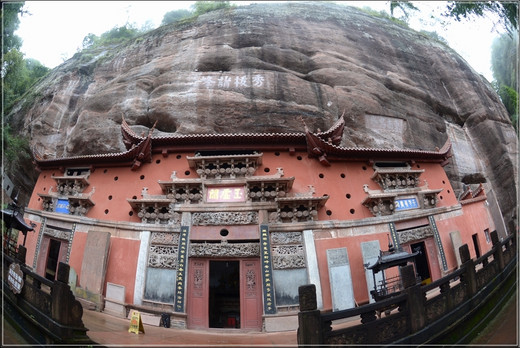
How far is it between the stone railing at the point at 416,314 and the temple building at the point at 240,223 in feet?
6.43

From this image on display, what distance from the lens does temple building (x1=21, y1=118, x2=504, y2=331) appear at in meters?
8.36

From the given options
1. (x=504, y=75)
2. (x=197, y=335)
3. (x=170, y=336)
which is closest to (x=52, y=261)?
(x=170, y=336)

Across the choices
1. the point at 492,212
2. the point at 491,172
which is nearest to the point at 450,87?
the point at 491,172

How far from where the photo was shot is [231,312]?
1132 centimetres

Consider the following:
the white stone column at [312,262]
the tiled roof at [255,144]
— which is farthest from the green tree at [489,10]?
the white stone column at [312,262]

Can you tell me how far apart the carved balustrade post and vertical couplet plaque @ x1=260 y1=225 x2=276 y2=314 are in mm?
3676

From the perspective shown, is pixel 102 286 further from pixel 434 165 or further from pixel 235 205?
pixel 434 165

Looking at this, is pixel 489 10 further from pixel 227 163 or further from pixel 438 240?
pixel 227 163

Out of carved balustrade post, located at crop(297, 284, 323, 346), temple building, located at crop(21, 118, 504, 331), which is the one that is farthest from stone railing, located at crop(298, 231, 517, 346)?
temple building, located at crop(21, 118, 504, 331)

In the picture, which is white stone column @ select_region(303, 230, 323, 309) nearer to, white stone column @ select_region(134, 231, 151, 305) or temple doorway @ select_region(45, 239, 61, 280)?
white stone column @ select_region(134, 231, 151, 305)

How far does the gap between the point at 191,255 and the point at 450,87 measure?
1676 cm

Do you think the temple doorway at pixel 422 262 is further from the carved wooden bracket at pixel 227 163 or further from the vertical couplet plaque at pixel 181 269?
the vertical couplet plaque at pixel 181 269

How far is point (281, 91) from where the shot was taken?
13.2 meters

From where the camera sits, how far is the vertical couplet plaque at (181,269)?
8.17 meters
